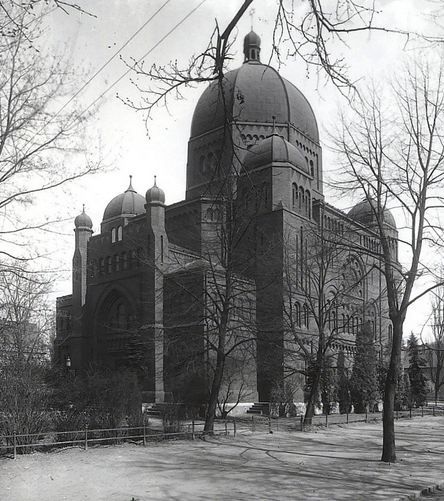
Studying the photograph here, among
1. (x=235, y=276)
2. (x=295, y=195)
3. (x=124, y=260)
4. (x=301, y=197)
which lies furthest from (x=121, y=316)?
(x=235, y=276)

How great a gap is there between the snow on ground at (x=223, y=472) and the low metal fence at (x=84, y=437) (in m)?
0.38

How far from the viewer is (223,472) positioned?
13.4 m

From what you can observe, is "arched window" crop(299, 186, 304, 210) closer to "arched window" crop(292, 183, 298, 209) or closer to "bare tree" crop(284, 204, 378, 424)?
"arched window" crop(292, 183, 298, 209)

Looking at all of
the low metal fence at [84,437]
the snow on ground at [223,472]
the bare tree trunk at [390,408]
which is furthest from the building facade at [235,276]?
the bare tree trunk at [390,408]

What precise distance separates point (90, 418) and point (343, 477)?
360 inches

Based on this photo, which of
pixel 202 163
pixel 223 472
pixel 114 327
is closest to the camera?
pixel 223 472

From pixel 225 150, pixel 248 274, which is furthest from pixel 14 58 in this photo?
pixel 248 274

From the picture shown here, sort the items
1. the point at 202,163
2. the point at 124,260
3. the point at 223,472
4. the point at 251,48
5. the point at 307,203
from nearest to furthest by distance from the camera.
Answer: the point at 223,472 → the point at 124,260 → the point at 307,203 → the point at 202,163 → the point at 251,48

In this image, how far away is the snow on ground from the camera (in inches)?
427

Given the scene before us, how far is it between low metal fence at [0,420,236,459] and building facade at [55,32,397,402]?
579 cm

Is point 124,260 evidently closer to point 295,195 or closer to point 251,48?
point 295,195

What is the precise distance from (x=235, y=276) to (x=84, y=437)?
482 inches

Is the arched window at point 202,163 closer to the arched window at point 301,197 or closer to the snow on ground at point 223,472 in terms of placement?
the arched window at point 301,197

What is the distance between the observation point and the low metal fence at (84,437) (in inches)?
619
